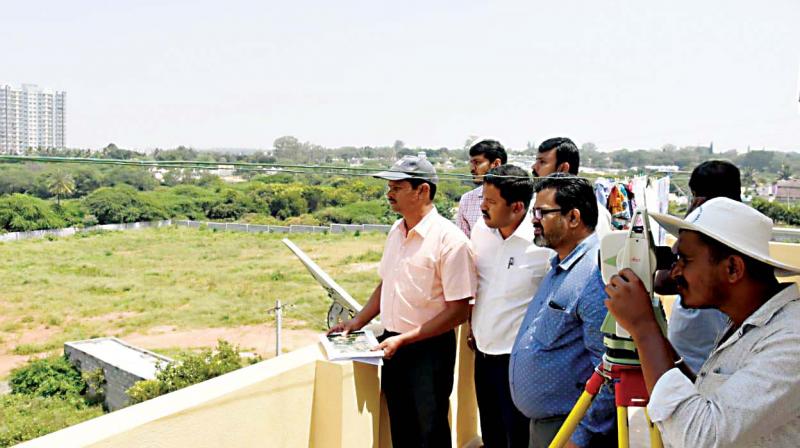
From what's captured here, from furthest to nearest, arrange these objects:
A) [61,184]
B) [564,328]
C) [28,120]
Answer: [28,120]
[61,184]
[564,328]

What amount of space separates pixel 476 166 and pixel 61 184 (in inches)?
1027

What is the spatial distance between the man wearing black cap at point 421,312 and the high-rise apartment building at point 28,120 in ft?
75.0

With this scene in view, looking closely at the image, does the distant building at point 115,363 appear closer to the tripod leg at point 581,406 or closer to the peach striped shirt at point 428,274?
the peach striped shirt at point 428,274

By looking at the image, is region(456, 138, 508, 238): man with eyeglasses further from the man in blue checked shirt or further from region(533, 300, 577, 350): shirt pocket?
region(533, 300, 577, 350): shirt pocket

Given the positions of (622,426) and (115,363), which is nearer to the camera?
(622,426)

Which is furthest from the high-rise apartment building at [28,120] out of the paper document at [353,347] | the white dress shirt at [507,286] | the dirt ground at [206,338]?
the white dress shirt at [507,286]

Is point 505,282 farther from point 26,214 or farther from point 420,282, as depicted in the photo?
point 26,214

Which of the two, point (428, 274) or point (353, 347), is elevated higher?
point (428, 274)

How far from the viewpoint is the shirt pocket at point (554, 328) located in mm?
1374

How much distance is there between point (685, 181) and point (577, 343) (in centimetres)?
87

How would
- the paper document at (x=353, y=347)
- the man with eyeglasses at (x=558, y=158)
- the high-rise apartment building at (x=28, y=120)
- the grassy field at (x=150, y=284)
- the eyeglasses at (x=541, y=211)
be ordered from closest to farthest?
1. the eyeglasses at (x=541, y=211)
2. the paper document at (x=353, y=347)
3. the man with eyeglasses at (x=558, y=158)
4. the high-rise apartment building at (x=28, y=120)
5. the grassy field at (x=150, y=284)

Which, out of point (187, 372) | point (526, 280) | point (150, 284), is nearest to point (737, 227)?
point (526, 280)

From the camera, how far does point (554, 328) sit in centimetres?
139

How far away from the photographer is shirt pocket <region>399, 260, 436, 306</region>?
6.08 feet
